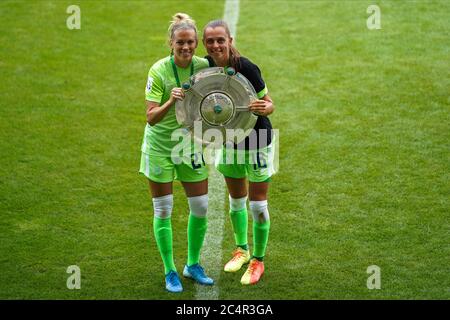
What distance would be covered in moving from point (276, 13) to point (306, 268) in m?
5.82

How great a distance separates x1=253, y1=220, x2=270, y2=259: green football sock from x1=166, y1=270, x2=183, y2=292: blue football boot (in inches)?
22.2

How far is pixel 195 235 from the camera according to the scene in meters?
5.46

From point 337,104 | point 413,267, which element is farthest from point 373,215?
point 337,104

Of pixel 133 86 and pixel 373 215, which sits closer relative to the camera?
pixel 373 215

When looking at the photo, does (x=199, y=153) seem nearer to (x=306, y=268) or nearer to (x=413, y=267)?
(x=306, y=268)

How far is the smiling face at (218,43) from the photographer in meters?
4.91

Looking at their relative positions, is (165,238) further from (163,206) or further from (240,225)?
(240,225)

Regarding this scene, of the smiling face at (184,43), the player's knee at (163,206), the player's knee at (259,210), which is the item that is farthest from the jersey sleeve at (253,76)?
the player's knee at (163,206)

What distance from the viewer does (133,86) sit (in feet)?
29.6

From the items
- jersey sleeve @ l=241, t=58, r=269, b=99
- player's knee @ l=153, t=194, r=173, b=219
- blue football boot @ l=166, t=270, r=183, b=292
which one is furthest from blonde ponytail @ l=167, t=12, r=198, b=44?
blue football boot @ l=166, t=270, r=183, b=292

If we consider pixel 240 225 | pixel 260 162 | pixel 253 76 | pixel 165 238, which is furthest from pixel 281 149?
pixel 253 76

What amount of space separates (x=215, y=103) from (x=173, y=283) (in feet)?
4.25

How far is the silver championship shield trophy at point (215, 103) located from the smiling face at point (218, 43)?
15cm

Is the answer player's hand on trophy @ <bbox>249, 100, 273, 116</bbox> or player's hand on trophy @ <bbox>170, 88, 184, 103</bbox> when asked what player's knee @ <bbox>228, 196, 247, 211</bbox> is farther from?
player's hand on trophy @ <bbox>170, 88, 184, 103</bbox>
